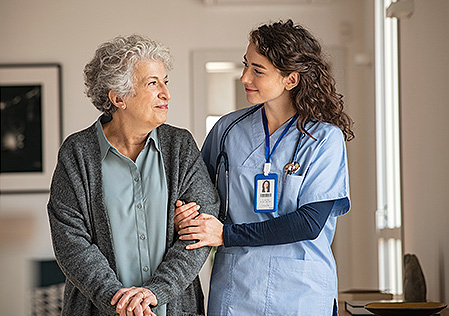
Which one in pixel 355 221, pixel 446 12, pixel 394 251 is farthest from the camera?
pixel 355 221

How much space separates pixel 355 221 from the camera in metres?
4.72

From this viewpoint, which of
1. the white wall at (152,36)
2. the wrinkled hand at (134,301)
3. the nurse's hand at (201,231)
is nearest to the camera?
the wrinkled hand at (134,301)

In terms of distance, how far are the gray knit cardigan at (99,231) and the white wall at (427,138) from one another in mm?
1051

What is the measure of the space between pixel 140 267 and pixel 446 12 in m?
1.47

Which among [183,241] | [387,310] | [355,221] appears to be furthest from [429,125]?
[355,221]

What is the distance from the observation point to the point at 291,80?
212 cm

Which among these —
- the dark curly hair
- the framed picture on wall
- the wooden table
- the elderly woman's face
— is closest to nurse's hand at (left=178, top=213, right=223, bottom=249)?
the elderly woman's face

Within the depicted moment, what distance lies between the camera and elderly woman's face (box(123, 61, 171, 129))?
78.7 inches

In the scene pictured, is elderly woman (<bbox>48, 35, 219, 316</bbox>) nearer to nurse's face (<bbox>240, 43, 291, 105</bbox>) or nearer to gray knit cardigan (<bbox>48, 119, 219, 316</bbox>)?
gray knit cardigan (<bbox>48, 119, 219, 316</bbox>)

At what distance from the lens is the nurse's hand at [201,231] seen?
1.94 meters

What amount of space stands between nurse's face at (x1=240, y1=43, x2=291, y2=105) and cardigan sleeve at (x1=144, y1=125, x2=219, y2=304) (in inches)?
9.6

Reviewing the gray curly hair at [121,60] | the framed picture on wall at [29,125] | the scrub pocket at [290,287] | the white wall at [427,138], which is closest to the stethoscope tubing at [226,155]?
the scrub pocket at [290,287]

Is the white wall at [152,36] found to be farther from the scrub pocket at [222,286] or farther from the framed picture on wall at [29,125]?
the scrub pocket at [222,286]

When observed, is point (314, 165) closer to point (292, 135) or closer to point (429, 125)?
point (292, 135)
